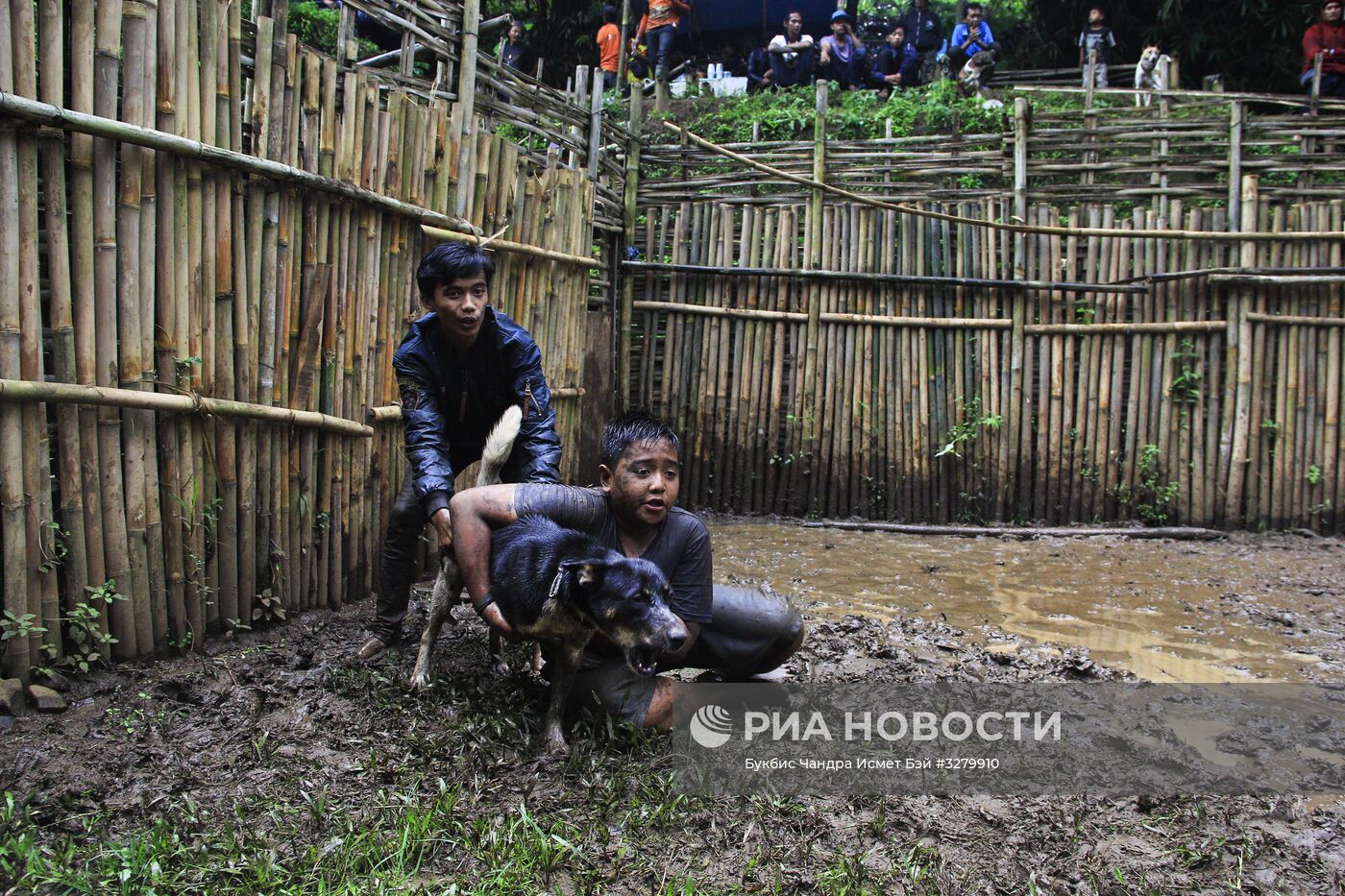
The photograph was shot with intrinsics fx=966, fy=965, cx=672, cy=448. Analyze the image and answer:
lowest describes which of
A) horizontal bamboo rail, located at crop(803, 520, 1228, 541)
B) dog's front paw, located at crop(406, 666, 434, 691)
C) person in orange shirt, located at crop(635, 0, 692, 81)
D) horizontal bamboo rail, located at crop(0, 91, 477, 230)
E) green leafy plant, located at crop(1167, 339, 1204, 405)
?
dog's front paw, located at crop(406, 666, 434, 691)

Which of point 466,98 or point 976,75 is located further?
point 976,75

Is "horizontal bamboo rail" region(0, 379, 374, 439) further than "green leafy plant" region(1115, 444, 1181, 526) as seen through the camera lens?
No

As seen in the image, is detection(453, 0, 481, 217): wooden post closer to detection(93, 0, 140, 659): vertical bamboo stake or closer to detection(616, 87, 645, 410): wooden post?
detection(93, 0, 140, 659): vertical bamboo stake

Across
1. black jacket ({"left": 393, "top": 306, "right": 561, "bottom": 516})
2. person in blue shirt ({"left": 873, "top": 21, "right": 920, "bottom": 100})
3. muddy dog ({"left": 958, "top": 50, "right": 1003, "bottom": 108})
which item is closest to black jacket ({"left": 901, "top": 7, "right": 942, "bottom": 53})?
person in blue shirt ({"left": 873, "top": 21, "right": 920, "bottom": 100})

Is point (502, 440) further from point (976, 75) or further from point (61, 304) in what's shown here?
point (976, 75)

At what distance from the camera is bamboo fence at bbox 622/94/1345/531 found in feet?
24.0

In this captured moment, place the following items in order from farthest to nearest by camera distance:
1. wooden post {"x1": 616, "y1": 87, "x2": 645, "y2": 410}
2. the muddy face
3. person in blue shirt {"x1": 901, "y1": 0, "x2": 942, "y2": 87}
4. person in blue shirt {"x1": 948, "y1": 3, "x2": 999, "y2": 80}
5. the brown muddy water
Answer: person in blue shirt {"x1": 901, "y1": 0, "x2": 942, "y2": 87}, person in blue shirt {"x1": 948, "y1": 3, "x2": 999, "y2": 80}, wooden post {"x1": 616, "y1": 87, "x2": 645, "y2": 410}, the brown muddy water, the muddy face

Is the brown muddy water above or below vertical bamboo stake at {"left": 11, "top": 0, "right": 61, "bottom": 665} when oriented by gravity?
below

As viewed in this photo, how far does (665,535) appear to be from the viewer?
3129 millimetres

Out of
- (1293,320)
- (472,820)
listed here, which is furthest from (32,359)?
(1293,320)

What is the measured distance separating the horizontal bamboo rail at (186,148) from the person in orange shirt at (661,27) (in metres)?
9.86

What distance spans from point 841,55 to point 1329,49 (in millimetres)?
5710

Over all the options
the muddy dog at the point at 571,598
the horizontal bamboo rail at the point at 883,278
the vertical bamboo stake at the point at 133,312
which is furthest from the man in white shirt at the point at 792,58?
the muddy dog at the point at 571,598

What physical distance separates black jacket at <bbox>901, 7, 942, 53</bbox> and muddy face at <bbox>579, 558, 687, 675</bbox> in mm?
13175
